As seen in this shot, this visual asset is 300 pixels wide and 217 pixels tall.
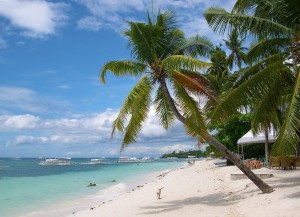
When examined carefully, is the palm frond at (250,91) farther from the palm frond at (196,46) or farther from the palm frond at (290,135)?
the palm frond at (196,46)

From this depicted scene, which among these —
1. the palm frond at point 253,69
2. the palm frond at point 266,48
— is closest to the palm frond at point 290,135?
the palm frond at point 253,69

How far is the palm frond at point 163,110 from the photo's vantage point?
39.1 feet

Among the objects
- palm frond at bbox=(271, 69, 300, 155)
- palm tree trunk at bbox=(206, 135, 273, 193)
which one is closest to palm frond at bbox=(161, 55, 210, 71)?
palm tree trunk at bbox=(206, 135, 273, 193)

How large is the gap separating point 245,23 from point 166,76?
3.00 meters

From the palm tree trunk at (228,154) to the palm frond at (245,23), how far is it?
8.66 feet

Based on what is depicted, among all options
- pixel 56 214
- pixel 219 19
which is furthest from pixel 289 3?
pixel 56 214

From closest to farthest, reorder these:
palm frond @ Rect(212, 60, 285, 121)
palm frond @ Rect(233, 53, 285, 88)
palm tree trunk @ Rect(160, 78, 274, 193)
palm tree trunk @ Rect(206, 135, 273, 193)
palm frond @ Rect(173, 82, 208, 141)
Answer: palm frond @ Rect(212, 60, 285, 121), palm frond @ Rect(233, 53, 285, 88), palm tree trunk @ Rect(206, 135, 273, 193), palm tree trunk @ Rect(160, 78, 274, 193), palm frond @ Rect(173, 82, 208, 141)

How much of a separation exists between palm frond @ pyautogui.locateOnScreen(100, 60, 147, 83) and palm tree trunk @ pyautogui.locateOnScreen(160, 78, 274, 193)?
843 millimetres

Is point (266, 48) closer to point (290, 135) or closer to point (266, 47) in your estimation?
point (266, 47)

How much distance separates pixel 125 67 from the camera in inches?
449

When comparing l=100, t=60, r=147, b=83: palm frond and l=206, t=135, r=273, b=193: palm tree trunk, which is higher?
l=100, t=60, r=147, b=83: palm frond

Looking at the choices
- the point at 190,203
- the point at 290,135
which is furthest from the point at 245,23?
the point at 190,203

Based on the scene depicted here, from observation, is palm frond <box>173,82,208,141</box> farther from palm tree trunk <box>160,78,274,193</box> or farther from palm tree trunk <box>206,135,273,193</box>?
palm tree trunk <box>206,135,273,193</box>

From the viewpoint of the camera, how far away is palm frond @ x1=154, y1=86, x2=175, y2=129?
11.9m
